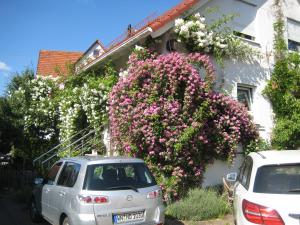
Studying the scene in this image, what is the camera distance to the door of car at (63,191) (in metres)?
6.40

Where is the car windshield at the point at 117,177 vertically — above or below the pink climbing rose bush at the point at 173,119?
below

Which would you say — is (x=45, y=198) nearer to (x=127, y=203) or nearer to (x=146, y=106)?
(x=127, y=203)

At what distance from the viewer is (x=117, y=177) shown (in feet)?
21.0

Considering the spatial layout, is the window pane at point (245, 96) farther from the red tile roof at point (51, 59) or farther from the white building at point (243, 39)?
the red tile roof at point (51, 59)

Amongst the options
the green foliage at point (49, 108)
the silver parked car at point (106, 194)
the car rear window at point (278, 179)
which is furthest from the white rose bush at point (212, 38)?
→ the car rear window at point (278, 179)

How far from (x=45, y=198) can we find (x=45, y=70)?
2204 cm

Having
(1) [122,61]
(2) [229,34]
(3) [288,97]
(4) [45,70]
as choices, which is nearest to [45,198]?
(1) [122,61]

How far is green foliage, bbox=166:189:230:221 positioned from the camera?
8.42 metres

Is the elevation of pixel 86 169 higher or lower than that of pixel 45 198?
higher

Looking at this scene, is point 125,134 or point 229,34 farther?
point 229,34

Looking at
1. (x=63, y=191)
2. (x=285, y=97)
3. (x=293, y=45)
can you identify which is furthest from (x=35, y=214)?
(x=293, y=45)

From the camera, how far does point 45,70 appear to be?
2845cm

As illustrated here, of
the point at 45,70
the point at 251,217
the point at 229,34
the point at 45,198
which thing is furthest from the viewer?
the point at 45,70

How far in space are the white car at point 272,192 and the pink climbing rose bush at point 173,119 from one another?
4.21 m
